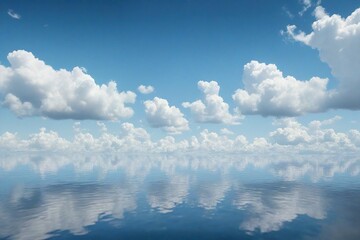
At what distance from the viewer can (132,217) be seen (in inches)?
4203

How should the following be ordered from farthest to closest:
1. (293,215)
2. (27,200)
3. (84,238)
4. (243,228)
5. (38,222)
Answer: (27,200), (293,215), (38,222), (243,228), (84,238)

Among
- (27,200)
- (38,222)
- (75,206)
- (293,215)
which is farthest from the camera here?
(27,200)

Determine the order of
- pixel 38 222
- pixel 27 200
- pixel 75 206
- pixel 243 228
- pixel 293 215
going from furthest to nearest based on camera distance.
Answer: pixel 27 200 → pixel 75 206 → pixel 293 215 → pixel 38 222 → pixel 243 228

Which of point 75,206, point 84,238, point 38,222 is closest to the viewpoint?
point 84,238

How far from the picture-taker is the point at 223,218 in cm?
10688

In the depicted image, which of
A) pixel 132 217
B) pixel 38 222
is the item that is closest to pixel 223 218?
pixel 132 217

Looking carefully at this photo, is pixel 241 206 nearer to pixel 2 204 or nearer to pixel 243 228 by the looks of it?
pixel 243 228

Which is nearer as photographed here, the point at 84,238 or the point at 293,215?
the point at 84,238

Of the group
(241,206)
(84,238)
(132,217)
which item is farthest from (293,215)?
(84,238)

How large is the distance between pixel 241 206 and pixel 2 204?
120142mm

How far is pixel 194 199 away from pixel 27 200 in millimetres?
93695

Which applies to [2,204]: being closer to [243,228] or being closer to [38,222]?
[38,222]

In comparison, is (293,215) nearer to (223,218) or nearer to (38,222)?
(223,218)

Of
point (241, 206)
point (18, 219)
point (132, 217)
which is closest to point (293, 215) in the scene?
point (241, 206)
